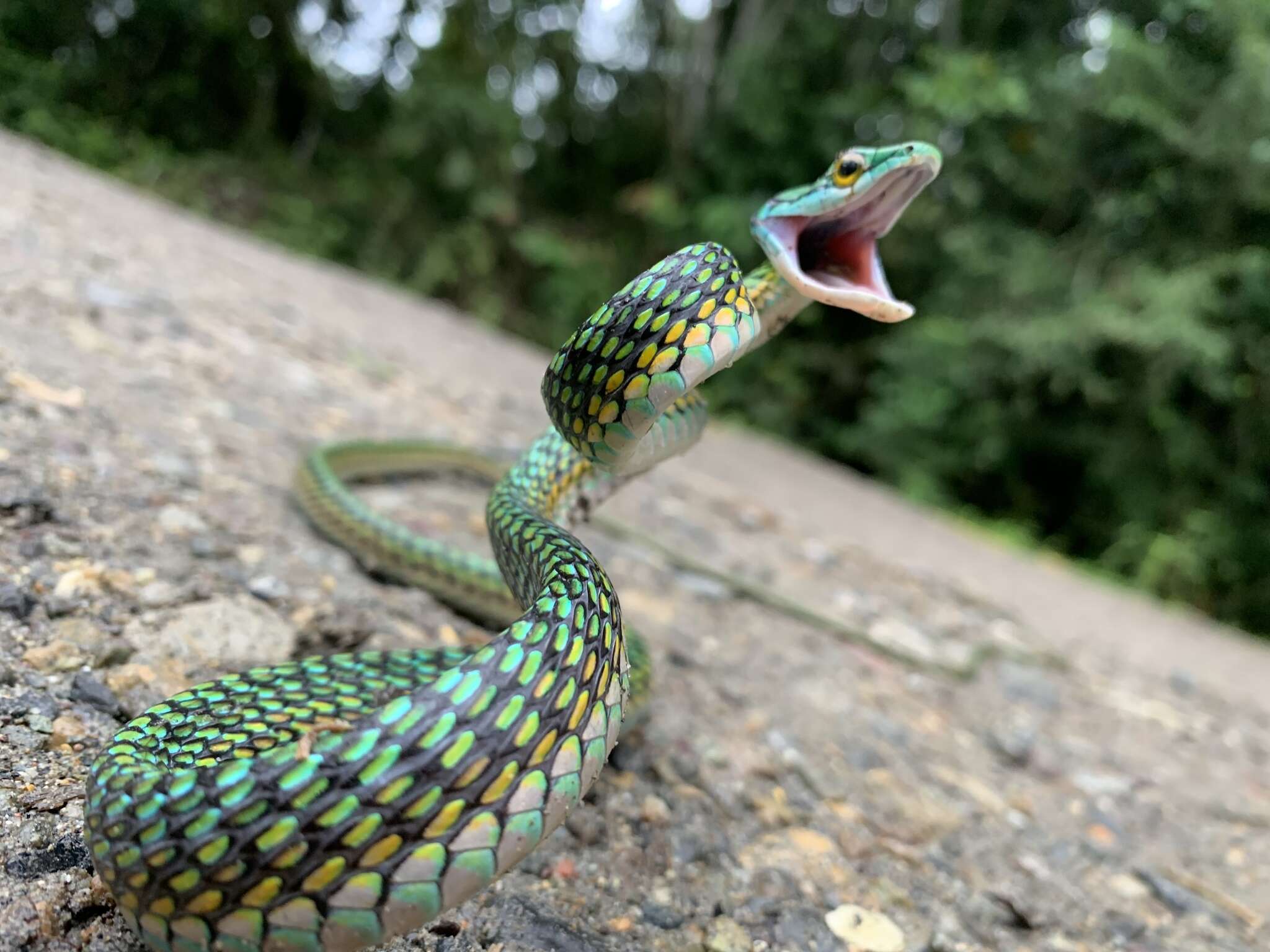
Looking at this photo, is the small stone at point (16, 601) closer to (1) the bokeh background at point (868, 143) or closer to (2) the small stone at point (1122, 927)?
(2) the small stone at point (1122, 927)

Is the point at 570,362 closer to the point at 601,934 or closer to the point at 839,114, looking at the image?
the point at 601,934

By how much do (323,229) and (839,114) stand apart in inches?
242

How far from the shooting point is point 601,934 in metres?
1.06

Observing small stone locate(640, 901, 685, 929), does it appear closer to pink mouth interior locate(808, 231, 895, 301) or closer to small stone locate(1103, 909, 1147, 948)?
small stone locate(1103, 909, 1147, 948)

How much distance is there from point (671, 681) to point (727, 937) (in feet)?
2.45

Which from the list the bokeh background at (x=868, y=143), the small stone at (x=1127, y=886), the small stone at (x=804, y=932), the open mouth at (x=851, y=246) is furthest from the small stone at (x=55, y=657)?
the bokeh background at (x=868, y=143)

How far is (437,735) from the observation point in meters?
0.76

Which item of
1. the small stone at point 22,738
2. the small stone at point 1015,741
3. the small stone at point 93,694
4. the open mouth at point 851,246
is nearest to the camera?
the small stone at point 22,738

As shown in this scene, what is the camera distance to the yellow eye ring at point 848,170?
51.3 inches

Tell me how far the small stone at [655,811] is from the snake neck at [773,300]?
0.79 meters

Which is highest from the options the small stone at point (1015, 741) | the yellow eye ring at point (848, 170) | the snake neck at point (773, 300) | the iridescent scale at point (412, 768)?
the yellow eye ring at point (848, 170)

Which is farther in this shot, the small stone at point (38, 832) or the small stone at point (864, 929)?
the small stone at point (864, 929)

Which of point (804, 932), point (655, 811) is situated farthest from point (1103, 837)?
point (655, 811)

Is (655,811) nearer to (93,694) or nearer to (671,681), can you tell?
(671,681)
